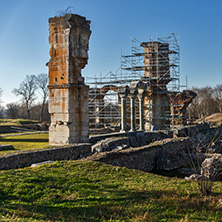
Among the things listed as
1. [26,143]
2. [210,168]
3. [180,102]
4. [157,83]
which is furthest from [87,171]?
[180,102]

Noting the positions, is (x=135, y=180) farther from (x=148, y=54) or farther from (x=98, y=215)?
(x=148, y=54)

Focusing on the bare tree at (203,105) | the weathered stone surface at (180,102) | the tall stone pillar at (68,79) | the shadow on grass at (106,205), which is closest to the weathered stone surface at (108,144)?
the tall stone pillar at (68,79)

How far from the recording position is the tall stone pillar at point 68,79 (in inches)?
557

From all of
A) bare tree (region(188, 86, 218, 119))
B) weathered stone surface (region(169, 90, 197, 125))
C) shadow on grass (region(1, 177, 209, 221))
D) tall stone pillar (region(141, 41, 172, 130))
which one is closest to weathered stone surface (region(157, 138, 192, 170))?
shadow on grass (region(1, 177, 209, 221))

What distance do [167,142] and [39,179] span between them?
7.48 meters

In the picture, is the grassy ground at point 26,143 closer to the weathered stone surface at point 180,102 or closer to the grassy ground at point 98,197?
the grassy ground at point 98,197

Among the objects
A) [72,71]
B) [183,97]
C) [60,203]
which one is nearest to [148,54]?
[183,97]

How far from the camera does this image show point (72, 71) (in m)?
14.3

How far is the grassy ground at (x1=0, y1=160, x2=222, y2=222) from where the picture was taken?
467cm

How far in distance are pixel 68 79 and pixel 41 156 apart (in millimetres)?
5850

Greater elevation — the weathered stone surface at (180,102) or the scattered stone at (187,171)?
the weathered stone surface at (180,102)

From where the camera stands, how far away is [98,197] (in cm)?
557

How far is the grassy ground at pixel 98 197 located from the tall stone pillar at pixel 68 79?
22.3 ft

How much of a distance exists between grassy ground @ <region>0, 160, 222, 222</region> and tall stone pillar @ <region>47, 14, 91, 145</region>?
22.3ft
